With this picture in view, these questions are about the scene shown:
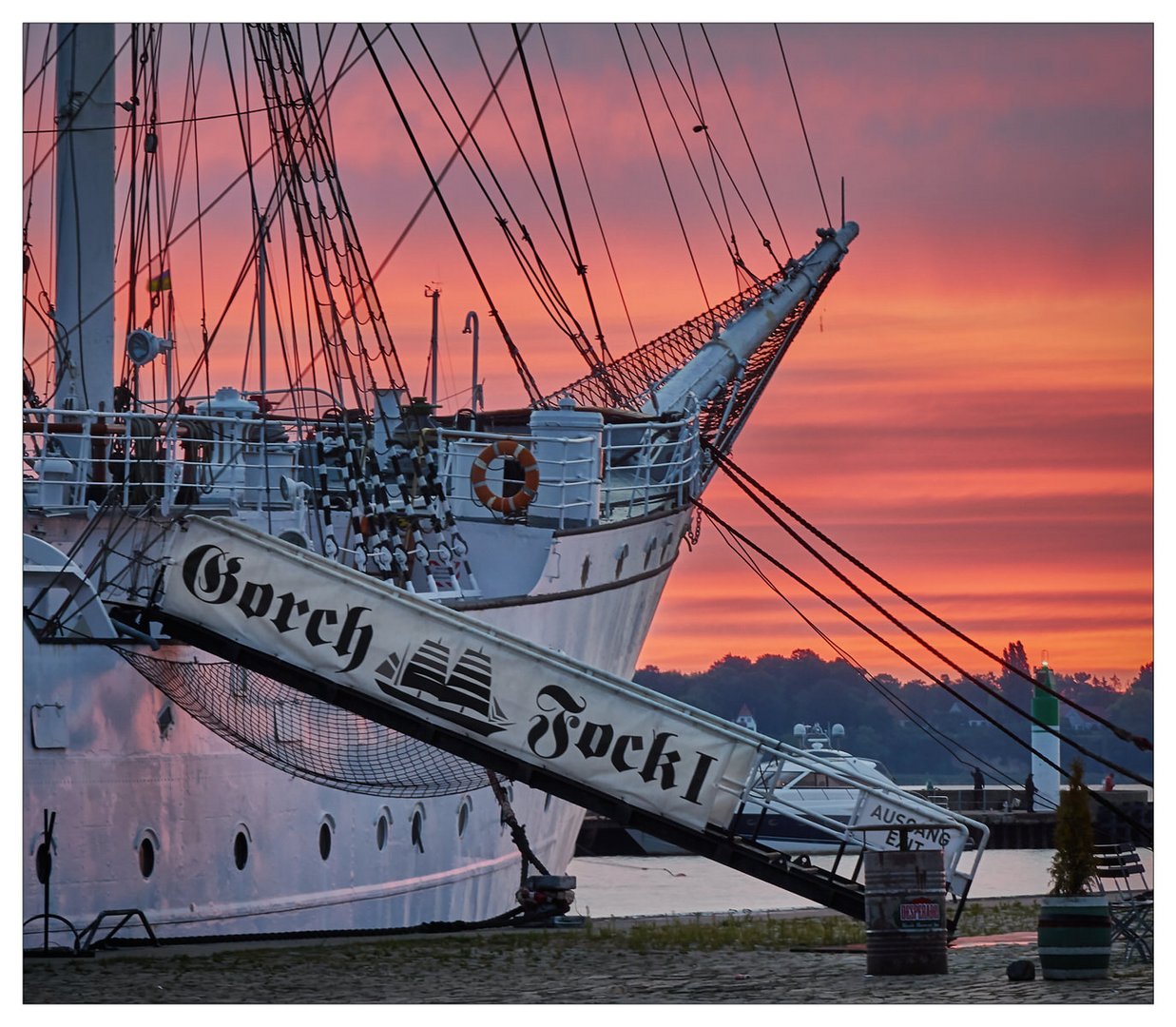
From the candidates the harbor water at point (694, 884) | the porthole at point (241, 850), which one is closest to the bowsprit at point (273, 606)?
the porthole at point (241, 850)

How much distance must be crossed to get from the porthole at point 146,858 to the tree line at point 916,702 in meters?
4.85

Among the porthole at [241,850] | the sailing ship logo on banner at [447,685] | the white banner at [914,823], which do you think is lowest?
the porthole at [241,850]

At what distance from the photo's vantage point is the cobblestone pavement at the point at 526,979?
14430mm

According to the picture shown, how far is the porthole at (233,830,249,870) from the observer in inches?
693

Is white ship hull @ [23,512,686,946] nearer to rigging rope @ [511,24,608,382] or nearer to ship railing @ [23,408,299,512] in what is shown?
ship railing @ [23,408,299,512]

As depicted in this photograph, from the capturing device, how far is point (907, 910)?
14.8 meters

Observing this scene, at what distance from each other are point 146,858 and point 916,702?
848 cm

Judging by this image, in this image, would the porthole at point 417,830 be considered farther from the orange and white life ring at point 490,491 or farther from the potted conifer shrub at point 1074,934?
the potted conifer shrub at point 1074,934

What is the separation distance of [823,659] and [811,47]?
21.5 ft

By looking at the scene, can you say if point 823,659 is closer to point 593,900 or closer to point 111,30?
point 111,30

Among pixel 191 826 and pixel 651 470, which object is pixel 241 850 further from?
pixel 651 470

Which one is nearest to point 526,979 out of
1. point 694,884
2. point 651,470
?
point 651,470

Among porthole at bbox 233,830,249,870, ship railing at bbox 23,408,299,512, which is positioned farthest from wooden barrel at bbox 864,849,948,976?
ship railing at bbox 23,408,299,512
